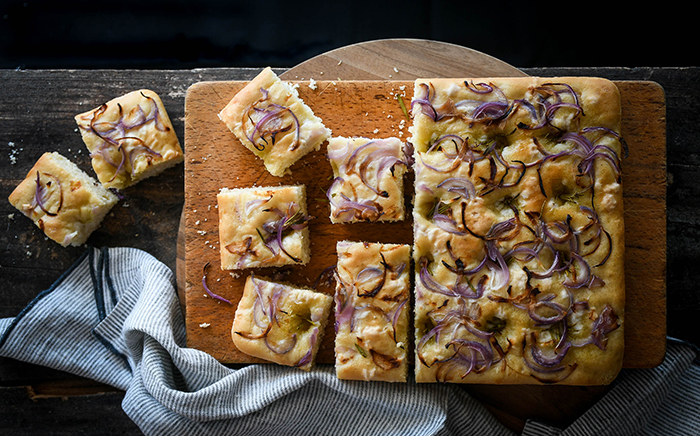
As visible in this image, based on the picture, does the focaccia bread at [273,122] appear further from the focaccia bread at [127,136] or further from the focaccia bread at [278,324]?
the focaccia bread at [278,324]

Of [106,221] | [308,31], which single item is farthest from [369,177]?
[106,221]

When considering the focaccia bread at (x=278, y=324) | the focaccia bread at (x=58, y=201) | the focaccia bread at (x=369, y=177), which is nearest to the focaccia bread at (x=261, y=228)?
the focaccia bread at (x=278, y=324)

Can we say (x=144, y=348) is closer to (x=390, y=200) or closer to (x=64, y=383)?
(x=64, y=383)

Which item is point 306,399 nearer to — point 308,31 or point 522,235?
point 522,235

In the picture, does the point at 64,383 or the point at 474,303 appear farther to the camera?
A: the point at 64,383

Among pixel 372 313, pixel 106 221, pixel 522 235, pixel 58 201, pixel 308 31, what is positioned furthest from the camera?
pixel 308 31

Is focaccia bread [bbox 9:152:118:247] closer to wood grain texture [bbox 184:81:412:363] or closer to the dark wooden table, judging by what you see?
the dark wooden table

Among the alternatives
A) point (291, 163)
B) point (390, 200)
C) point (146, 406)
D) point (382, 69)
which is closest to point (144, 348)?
point (146, 406)
